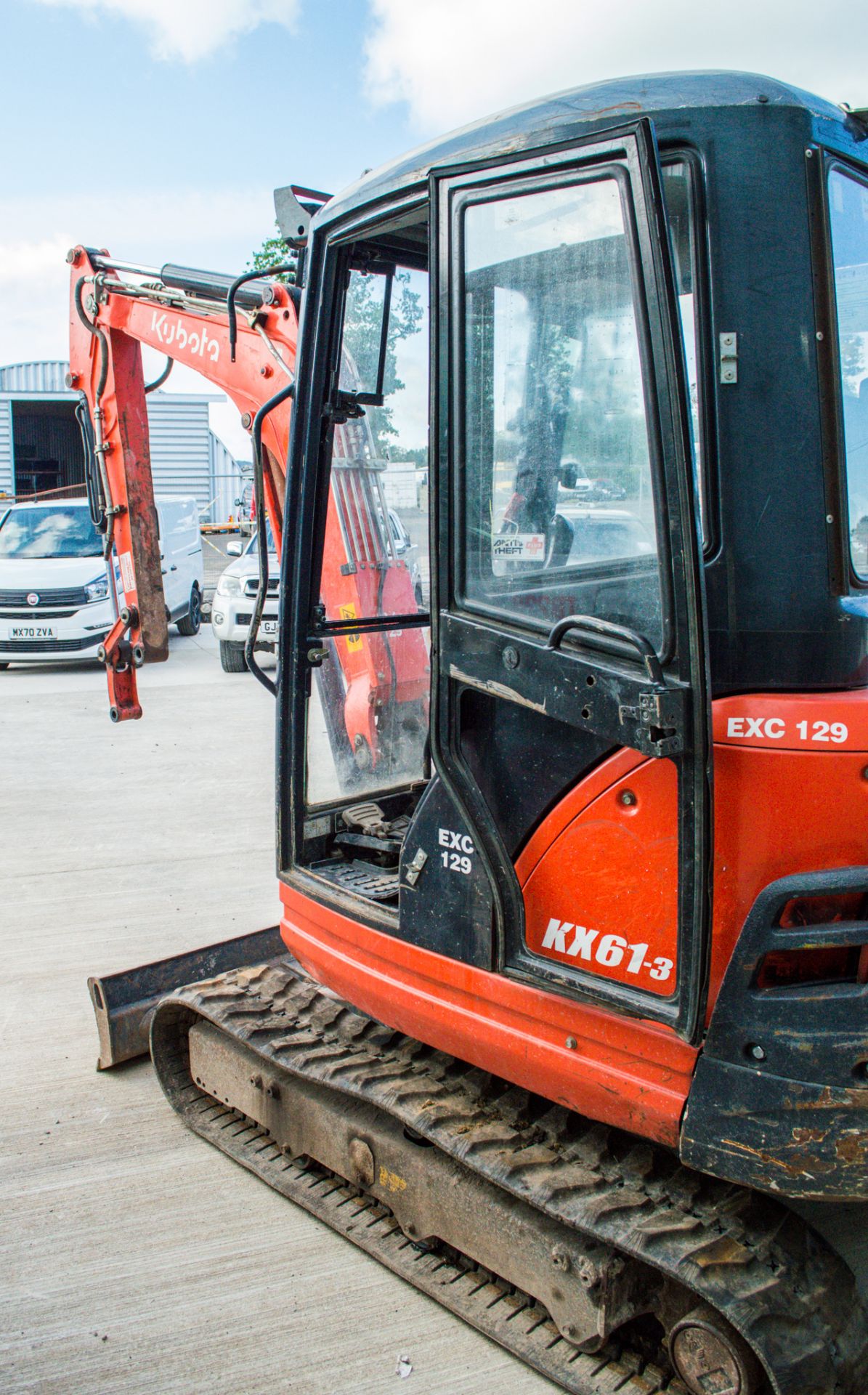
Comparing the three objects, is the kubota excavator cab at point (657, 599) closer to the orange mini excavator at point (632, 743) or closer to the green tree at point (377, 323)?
the orange mini excavator at point (632, 743)

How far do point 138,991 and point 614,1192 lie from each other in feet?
7.14

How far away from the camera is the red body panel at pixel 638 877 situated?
2.17 meters

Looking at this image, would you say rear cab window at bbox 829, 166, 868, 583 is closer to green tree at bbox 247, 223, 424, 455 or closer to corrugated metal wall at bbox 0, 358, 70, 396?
green tree at bbox 247, 223, 424, 455

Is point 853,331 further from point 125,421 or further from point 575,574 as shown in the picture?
point 125,421

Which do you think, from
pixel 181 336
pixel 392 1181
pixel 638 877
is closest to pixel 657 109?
pixel 638 877

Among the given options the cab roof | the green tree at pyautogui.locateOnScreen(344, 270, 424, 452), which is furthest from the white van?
the cab roof

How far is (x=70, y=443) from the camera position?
2930 centimetres

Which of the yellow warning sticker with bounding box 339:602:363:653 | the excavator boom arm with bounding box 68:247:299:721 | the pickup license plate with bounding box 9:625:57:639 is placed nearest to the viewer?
the yellow warning sticker with bounding box 339:602:363:653

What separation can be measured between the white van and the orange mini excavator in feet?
31.4

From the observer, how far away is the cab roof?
2166 mm

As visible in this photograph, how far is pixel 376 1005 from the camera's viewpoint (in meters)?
3.04

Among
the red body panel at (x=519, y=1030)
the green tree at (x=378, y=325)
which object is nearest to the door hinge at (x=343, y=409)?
the green tree at (x=378, y=325)

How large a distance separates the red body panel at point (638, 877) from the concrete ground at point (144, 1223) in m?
0.73

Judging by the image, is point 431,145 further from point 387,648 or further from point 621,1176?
point 621,1176
